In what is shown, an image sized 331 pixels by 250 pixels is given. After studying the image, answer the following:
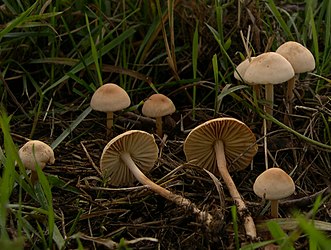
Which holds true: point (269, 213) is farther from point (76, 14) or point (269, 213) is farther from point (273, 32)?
point (76, 14)

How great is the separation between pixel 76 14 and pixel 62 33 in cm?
16

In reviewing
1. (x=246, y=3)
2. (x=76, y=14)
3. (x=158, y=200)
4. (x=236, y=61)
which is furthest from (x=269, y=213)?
(x=76, y=14)

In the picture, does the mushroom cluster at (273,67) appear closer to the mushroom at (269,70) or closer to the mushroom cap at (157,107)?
the mushroom at (269,70)

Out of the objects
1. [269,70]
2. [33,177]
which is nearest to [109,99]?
[33,177]

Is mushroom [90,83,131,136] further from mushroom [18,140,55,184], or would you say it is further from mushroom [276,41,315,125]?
mushroom [276,41,315,125]

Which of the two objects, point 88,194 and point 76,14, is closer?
point 88,194

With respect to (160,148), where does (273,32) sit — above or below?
above

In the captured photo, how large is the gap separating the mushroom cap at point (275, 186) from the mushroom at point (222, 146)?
237mm

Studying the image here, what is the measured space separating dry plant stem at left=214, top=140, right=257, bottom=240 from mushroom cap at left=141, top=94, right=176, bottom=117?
0.38 metres

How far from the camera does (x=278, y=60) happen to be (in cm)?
248

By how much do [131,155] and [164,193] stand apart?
38cm

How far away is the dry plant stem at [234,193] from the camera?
80.7 inches

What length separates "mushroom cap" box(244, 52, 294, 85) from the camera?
2453 mm

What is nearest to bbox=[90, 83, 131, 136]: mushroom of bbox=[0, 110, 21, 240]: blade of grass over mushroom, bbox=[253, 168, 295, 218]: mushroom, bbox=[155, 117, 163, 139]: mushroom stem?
bbox=[155, 117, 163, 139]: mushroom stem
